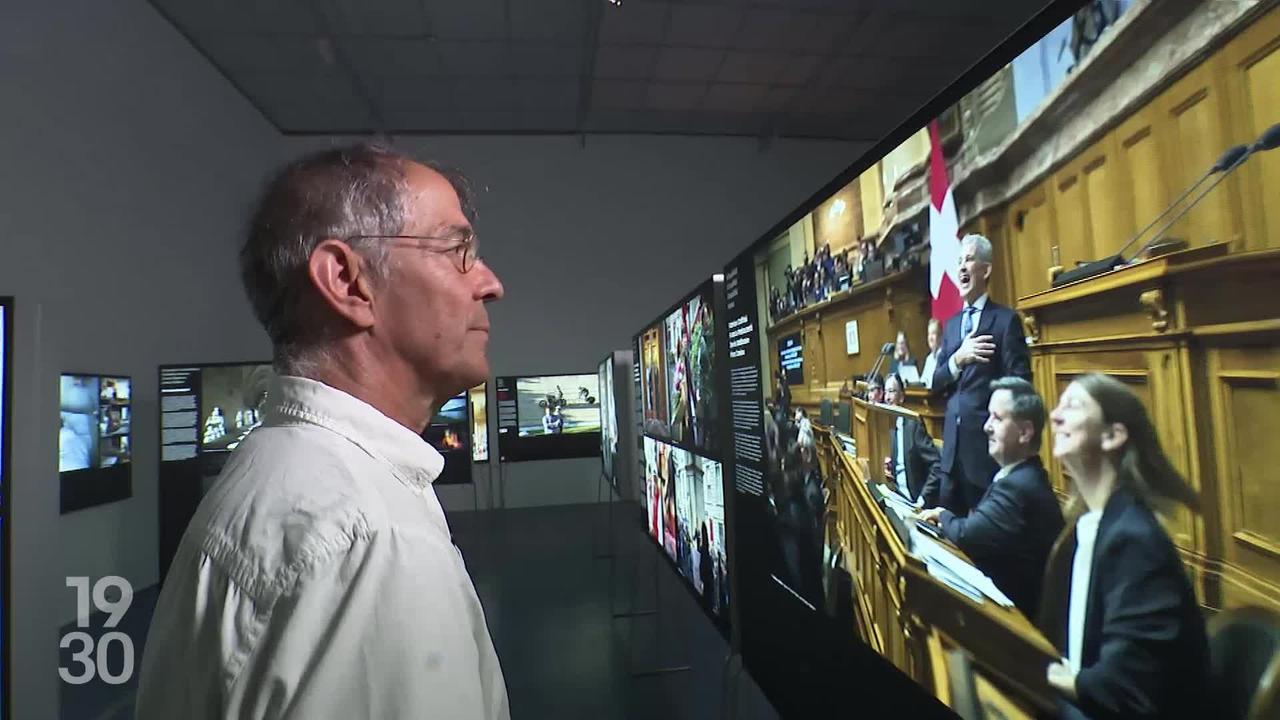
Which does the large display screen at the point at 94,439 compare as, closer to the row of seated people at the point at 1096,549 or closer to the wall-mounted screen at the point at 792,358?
the wall-mounted screen at the point at 792,358

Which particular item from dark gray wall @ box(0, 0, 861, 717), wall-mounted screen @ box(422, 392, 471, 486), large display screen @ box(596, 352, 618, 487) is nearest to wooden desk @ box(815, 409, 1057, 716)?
dark gray wall @ box(0, 0, 861, 717)

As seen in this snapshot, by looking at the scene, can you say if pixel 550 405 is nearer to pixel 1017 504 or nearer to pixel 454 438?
pixel 454 438

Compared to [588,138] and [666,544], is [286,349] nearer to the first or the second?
[666,544]

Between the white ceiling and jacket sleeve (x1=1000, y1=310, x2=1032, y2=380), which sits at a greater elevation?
the white ceiling

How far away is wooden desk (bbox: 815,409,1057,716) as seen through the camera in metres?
1.03

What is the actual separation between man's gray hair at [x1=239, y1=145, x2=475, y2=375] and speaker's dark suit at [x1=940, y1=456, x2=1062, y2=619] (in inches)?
38.1

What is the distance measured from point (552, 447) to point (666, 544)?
504cm

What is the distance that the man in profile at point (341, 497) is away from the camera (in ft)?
2.16

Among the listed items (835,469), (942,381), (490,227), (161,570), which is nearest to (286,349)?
(942,381)

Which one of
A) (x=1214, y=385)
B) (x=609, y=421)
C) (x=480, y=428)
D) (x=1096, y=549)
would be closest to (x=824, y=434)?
(x=1096, y=549)

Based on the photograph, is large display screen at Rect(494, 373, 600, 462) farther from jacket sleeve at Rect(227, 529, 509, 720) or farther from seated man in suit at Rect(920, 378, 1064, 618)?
jacket sleeve at Rect(227, 529, 509, 720)

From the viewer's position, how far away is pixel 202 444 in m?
5.98

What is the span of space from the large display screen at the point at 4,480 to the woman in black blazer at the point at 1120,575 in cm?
345

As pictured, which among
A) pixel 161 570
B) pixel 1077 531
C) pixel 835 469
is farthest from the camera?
pixel 161 570
